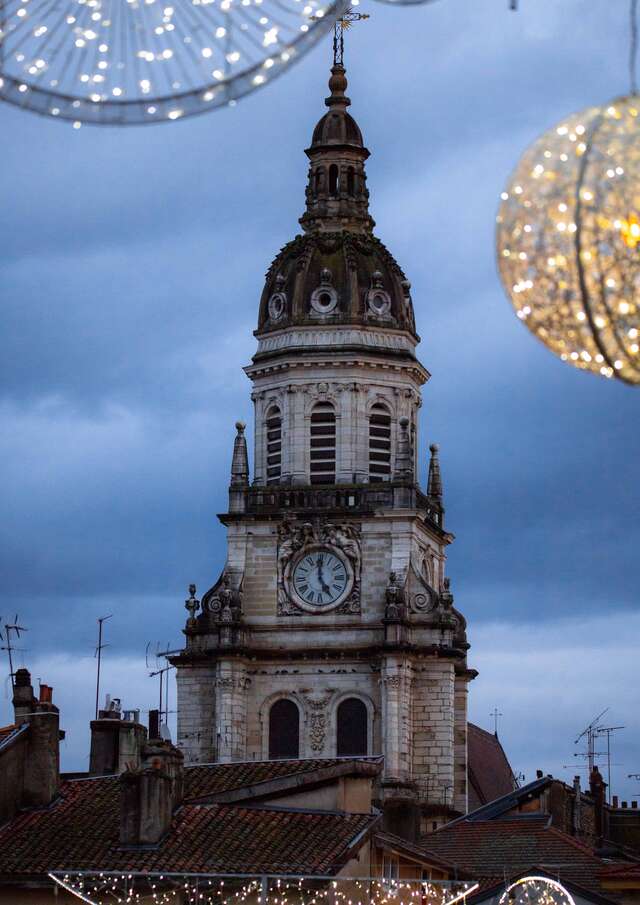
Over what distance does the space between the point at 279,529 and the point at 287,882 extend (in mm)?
38329

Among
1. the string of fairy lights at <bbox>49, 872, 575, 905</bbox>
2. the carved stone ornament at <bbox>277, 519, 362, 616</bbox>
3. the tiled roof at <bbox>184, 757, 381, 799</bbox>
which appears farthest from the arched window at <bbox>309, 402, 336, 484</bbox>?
the string of fairy lights at <bbox>49, 872, 575, 905</bbox>

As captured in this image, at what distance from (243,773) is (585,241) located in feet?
94.5

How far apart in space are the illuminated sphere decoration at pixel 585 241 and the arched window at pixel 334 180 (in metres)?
62.5

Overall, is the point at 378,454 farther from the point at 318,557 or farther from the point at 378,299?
the point at 378,299

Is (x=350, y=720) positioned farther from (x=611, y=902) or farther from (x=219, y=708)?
(x=611, y=902)

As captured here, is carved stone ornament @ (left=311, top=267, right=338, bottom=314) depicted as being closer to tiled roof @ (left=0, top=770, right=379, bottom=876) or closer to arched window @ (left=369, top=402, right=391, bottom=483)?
arched window @ (left=369, top=402, right=391, bottom=483)

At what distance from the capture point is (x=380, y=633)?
249ft

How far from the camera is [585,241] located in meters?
18.8

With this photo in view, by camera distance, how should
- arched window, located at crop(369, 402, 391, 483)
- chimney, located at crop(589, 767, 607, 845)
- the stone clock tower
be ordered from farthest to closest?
arched window, located at crop(369, 402, 391, 483), the stone clock tower, chimney, located at crop(589, 767, 607, 845)

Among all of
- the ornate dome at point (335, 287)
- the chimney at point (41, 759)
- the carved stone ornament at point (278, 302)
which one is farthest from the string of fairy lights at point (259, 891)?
the carved stone ornament at point (278, 302)

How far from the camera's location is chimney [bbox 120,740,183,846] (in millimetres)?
41688

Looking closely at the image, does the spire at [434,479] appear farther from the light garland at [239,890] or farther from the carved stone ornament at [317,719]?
the light garland at [239,890]

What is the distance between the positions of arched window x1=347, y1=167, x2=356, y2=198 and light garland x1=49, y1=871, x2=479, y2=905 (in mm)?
43772

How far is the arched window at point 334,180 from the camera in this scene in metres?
81.7
